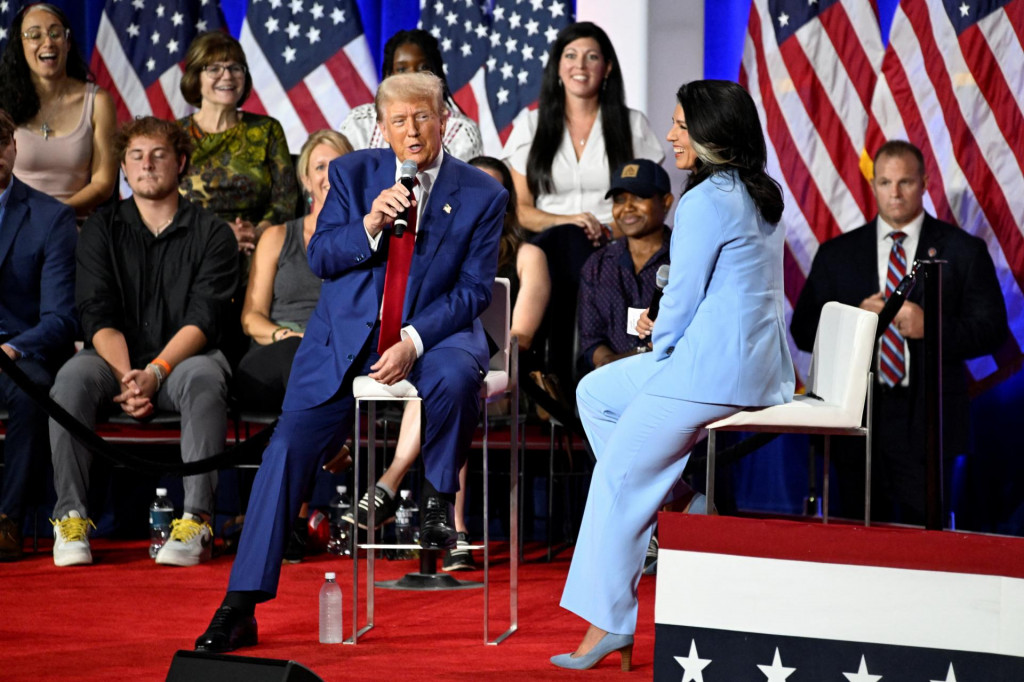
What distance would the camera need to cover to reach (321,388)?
380 centimetres

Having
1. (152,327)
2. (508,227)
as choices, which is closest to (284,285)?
(152,327)

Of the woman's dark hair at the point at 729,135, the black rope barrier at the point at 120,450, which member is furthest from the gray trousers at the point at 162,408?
the woman's dark hair at the point at 729,135

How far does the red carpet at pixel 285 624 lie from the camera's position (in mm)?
3385

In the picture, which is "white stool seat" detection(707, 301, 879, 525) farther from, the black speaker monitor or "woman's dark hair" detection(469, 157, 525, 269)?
"woman's dark hair" detection(469, 157, 525, 269)

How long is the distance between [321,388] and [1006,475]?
144 inches

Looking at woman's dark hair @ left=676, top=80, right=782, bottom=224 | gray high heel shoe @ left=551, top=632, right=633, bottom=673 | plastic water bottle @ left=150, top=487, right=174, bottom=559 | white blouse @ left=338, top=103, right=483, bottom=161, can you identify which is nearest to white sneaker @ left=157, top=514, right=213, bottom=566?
plastic water bottle @ left=150, top=487, right=174, bottom=559

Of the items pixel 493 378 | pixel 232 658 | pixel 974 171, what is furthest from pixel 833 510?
pixel 232 658

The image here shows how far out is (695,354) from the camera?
3.37 metres

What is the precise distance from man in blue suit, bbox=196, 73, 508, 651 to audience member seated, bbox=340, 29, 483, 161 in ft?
6.27

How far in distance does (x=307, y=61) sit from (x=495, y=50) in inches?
40.9

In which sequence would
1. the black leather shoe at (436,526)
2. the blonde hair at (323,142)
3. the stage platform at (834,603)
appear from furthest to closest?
the blonde hair at (323,142)
the black leather shoe at (436,526)
the stage platform at (834,603)

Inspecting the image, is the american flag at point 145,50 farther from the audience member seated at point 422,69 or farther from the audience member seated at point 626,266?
the audience member seated at point 626,266

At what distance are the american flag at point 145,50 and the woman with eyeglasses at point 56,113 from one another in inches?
36.9

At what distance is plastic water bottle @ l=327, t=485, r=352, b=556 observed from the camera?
5.14 metres
